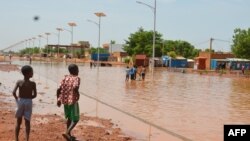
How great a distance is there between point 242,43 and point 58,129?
62178 mm

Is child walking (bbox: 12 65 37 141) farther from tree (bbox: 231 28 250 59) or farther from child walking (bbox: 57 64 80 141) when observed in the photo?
tree (bbox: 231 28 250 59)

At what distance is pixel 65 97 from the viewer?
8875 millimetres

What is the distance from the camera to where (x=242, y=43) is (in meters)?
69.0

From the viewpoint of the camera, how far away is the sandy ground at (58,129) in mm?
9422

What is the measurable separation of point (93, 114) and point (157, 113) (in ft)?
7.79

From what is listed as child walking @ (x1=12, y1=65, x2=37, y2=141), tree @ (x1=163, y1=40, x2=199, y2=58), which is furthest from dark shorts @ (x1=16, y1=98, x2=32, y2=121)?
tree @ (x1=163, y1=40, x2=199, y2=58)

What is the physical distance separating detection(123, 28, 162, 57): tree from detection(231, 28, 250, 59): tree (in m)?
31.2

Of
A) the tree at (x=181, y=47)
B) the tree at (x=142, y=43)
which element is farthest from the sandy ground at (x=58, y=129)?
the tree at (x=181, y=47)

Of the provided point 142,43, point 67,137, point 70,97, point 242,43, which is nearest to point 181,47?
point 142,43

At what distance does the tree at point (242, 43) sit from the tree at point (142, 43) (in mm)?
31194

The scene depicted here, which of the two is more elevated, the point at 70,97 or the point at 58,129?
the point at 70,97

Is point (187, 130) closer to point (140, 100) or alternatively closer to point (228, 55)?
point (140, 100)

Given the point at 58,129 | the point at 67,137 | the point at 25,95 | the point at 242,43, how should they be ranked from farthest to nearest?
the point at 242,43, the point at 58,129, the point at 67,137, the point at 25,95

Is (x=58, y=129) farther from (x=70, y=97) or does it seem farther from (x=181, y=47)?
(x=181, y=47)
